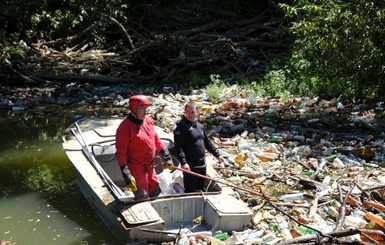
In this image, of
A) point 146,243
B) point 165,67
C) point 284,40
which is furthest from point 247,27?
point 146,243

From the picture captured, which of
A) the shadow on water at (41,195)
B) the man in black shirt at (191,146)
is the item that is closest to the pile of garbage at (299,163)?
the man in black shirt at (191,146)

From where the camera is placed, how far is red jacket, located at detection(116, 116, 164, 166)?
6.43 m

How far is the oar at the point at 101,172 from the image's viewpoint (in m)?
6.51

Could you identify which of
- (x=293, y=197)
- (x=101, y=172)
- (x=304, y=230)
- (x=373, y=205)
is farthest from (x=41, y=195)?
(x=373, y=205)

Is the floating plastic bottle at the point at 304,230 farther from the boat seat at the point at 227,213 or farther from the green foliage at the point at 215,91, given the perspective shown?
the green foliage at the point at 215,91

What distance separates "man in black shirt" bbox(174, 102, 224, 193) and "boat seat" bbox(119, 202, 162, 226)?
71 cm

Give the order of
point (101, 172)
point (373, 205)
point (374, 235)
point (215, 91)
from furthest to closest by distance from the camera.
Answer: point (215, 91) < point (101, 172) < point (373, 205) < point (374, 235)

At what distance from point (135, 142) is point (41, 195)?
2701 mm

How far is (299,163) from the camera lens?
8.89 m

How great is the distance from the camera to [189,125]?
6.85 meters

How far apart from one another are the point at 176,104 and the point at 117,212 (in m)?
7.13

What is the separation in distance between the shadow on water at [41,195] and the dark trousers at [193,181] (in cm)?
111

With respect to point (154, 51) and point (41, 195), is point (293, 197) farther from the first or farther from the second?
point (154, 51)

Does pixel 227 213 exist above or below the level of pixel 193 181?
below
